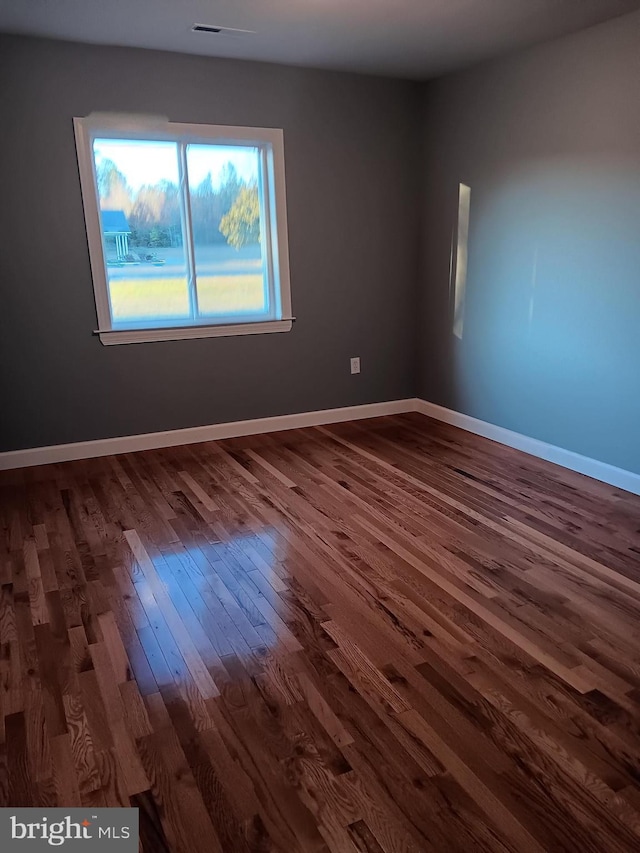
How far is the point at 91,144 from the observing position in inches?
149

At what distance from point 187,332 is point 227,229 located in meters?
0.77

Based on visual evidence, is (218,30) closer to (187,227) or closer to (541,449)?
(187,227)

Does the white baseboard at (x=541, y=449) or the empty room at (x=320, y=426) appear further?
the white baseboard at (x=541, y=449)

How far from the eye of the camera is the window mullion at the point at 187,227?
13.4 ft

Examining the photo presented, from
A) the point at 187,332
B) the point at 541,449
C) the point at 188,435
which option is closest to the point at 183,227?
the point at 187,332

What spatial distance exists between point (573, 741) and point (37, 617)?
1.89 m

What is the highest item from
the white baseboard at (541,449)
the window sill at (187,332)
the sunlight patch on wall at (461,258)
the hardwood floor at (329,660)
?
the sunlight patch on wall at (461,258)

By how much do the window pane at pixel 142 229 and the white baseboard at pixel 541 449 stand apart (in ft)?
6.95

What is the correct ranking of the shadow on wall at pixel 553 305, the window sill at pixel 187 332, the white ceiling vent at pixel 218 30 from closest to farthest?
the white ceiling vent at pixel 218 30 → the shadow on wall at pixel 553 305 → the window sill at pixel 187 332

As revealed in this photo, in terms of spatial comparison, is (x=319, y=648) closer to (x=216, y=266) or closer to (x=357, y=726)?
(x=357, y=726)

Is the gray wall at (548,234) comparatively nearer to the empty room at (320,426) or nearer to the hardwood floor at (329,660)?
the empty room at (320,426)

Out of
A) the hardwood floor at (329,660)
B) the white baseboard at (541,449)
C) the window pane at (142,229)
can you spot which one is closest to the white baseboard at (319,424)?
the white baseboard at (541,449)

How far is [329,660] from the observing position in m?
2.12

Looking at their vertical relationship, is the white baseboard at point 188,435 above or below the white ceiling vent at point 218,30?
below
